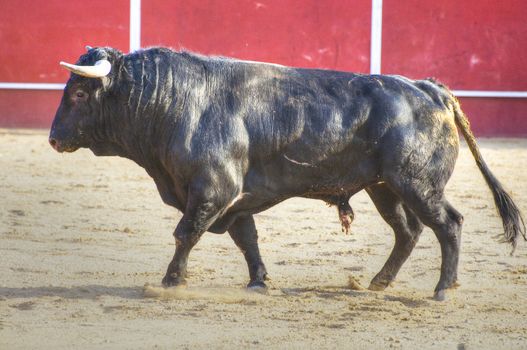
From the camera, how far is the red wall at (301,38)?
12.5 metres

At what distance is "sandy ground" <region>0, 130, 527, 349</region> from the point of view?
459 cm

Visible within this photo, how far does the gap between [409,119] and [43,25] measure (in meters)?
8.08

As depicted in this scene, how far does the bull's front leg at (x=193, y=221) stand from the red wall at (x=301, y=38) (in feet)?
24.4

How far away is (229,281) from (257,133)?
2.84ft

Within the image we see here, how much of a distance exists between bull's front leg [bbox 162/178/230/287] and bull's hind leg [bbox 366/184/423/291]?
36.5 inches

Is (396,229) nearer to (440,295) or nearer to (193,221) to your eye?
(440,295)

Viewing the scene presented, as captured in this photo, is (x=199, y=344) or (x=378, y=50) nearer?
(x=199, y=344)

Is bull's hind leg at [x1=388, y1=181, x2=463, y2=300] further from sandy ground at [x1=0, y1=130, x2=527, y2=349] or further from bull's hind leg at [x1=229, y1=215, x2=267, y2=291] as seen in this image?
bull's hind leg at [x1=229, y1=215, x2=267, y2=291]

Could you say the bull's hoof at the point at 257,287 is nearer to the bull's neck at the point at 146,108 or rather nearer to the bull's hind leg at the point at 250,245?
the bull's hind leg at the point at 250,245

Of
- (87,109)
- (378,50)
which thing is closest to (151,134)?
(87,109)

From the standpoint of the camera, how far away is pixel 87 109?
17.4 feet

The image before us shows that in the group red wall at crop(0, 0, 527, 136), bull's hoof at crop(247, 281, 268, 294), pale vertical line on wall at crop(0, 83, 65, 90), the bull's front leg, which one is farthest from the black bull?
pale vertical line on wall at crop(0, 83, 65, 90)

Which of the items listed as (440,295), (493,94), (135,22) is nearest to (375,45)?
(493,94)

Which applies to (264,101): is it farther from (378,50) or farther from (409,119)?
(378,50)
